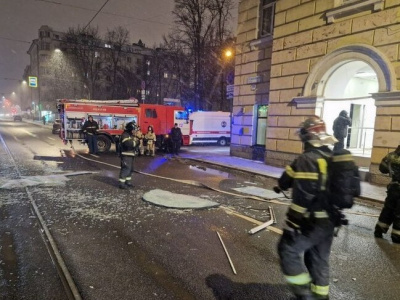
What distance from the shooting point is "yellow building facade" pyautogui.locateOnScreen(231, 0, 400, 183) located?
9.01 m

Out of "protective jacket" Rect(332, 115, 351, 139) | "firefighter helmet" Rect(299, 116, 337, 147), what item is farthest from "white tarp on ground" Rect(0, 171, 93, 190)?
"protective jacket" Rect(332, 115, 351, 139)

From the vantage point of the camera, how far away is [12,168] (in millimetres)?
10172

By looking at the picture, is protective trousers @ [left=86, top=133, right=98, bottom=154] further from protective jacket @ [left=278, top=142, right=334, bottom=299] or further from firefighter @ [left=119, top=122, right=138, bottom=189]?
protective jacket @ [left=278, top=142, right=334, bottom=299]

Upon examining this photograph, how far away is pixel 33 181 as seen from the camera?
830 cm

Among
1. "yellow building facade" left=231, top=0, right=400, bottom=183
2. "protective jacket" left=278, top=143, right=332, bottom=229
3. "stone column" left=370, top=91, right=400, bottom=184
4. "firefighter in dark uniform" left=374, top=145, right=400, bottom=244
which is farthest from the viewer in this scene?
"yellow building facade" left=231, top=0, right=400, bottom=183

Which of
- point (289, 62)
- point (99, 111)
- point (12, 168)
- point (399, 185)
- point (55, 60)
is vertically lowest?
point (12, 168)

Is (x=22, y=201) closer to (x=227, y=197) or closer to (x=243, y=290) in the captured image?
(x=227, y=197)

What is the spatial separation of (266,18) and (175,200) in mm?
11048

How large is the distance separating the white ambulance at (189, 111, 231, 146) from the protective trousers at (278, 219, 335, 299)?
18.6m

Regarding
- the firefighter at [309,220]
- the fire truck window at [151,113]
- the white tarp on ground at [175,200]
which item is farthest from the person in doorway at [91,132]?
the firefighter at [309,220]

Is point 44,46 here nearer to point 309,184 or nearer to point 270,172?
point 270,172

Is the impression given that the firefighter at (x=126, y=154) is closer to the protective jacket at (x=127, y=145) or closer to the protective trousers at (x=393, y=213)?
the protective jacket at (x=127, y=145)

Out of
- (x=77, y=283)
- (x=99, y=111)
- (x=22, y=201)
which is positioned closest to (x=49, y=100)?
(x=99, y=111)

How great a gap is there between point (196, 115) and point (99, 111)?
7890mm
